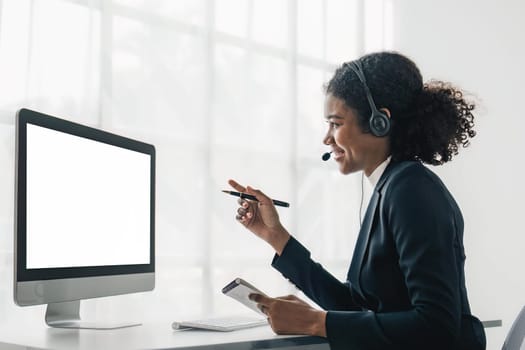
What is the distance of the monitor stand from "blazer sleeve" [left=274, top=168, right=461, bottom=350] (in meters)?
0.54

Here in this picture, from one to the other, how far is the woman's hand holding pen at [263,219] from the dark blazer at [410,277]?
0.29m

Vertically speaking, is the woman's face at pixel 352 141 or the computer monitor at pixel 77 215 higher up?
the woman's face at pixel 352 141

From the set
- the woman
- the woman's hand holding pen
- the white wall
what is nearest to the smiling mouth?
the woman

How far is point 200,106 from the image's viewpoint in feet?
7.98

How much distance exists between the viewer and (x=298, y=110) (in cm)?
283

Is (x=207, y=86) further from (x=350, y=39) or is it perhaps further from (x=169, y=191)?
(x=350, y=39)

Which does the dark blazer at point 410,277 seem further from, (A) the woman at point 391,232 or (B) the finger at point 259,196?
(B) the finger at point 259,196

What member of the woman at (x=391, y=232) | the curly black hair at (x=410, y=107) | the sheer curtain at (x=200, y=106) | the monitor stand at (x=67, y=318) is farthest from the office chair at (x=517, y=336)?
the sheer curtain at (x=200, y=106)

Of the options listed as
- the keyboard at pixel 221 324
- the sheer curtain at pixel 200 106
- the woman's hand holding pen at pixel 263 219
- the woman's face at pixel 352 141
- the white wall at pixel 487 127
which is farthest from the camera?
the white wall at pixel 487 127

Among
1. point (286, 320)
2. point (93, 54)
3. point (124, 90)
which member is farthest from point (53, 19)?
point (286, 320)

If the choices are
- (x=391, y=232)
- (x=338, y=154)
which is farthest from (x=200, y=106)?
(x=391, y=232)

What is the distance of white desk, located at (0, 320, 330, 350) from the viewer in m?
1.16

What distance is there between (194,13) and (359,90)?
43.8 inches

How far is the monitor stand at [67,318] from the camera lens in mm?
1480
